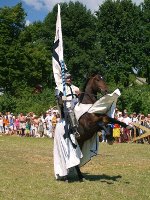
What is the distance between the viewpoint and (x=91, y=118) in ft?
39.9

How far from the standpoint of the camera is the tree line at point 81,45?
58.2 meters

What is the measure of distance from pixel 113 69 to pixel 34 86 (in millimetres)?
10782

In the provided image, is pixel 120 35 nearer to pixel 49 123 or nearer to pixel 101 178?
pixel 49 123

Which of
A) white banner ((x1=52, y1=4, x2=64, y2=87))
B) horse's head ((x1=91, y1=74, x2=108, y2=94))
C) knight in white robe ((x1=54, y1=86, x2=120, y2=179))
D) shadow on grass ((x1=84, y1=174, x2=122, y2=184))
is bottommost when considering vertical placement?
shadow on grass ((x1=84, y1=174, x2=122, y2=184))

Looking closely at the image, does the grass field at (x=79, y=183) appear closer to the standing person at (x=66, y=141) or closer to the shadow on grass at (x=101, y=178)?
the shadow on grass at (x=101, y=178)

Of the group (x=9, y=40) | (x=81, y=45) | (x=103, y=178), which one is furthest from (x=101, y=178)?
(x=81, y=45)

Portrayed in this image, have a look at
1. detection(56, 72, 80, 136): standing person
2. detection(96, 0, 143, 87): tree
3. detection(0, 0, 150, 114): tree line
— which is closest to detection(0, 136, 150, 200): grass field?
detection(56, 72, 80, 136): standing person

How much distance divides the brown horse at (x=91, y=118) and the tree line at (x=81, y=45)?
42.8 m

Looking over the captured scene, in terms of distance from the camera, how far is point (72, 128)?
12.1 metres

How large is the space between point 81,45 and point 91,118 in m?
52.4

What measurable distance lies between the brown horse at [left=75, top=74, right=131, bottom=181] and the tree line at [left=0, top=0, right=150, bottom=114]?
4278 centimetres

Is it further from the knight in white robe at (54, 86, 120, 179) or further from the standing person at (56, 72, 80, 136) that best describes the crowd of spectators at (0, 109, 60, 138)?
the standing person at (56, 72, 80, 136)

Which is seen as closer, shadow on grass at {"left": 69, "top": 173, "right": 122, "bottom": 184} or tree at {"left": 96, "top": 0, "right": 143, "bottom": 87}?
shadow on grass at {"left": 69, "top": 173, "right": 122, "bottom": 184}

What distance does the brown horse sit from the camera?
39.6ft
